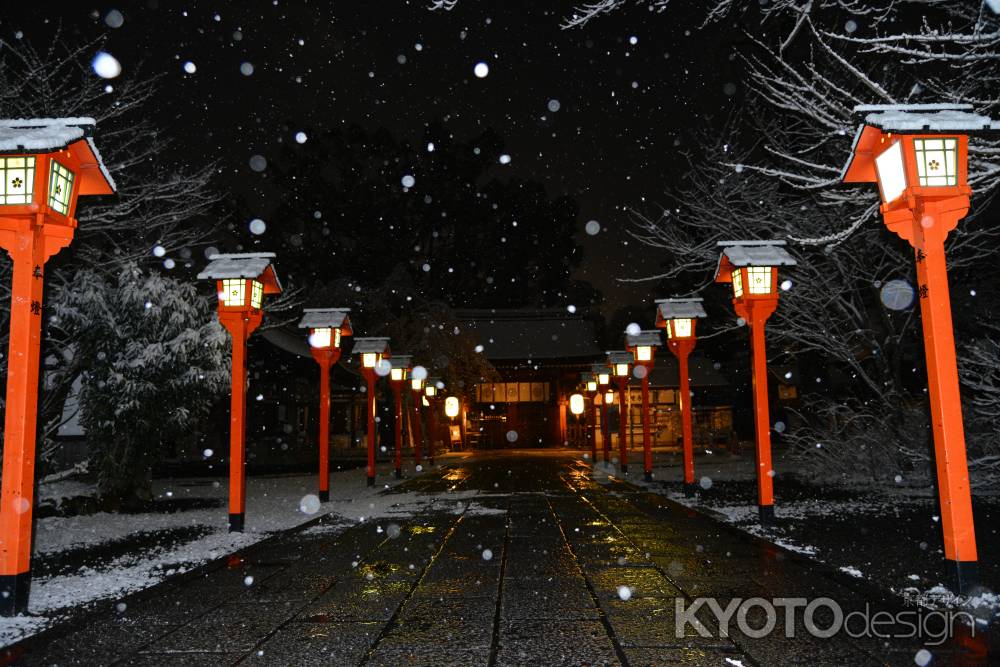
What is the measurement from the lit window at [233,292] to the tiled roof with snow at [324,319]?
4.46 m

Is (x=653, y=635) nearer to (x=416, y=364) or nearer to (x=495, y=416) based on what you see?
(x=416, y=364)

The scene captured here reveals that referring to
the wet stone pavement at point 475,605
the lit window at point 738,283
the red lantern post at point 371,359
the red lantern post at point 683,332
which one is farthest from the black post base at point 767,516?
the red lantern post at point 371,359

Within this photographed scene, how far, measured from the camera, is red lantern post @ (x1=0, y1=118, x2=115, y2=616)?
5.45 meters

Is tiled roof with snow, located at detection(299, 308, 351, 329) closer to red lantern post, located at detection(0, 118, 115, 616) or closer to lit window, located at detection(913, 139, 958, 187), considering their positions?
red lantern post, located at detection(0, 118, 115, 616)

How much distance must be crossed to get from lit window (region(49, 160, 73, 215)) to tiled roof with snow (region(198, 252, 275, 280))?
12.3 ft

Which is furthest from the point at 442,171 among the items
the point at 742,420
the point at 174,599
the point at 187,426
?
the point at 174,599

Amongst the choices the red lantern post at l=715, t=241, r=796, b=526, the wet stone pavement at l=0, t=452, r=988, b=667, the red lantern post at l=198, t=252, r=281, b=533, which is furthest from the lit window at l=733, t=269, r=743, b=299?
the red lantern post at l=198, t=252, r=281, b=533

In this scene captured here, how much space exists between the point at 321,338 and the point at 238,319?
4480 millimetres

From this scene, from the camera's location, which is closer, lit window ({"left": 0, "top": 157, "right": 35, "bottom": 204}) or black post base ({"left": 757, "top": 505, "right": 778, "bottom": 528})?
lit window ({"left": 0, "top": 157, "right": 35, "bottom": 204})

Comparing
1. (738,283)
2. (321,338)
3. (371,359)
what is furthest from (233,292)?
(371,359)

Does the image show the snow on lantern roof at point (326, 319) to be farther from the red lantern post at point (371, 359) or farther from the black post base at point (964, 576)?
the black post base at point (964, 576)

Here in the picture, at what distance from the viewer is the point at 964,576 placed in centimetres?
539

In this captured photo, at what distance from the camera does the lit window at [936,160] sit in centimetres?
584

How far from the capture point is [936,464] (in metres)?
5.73
